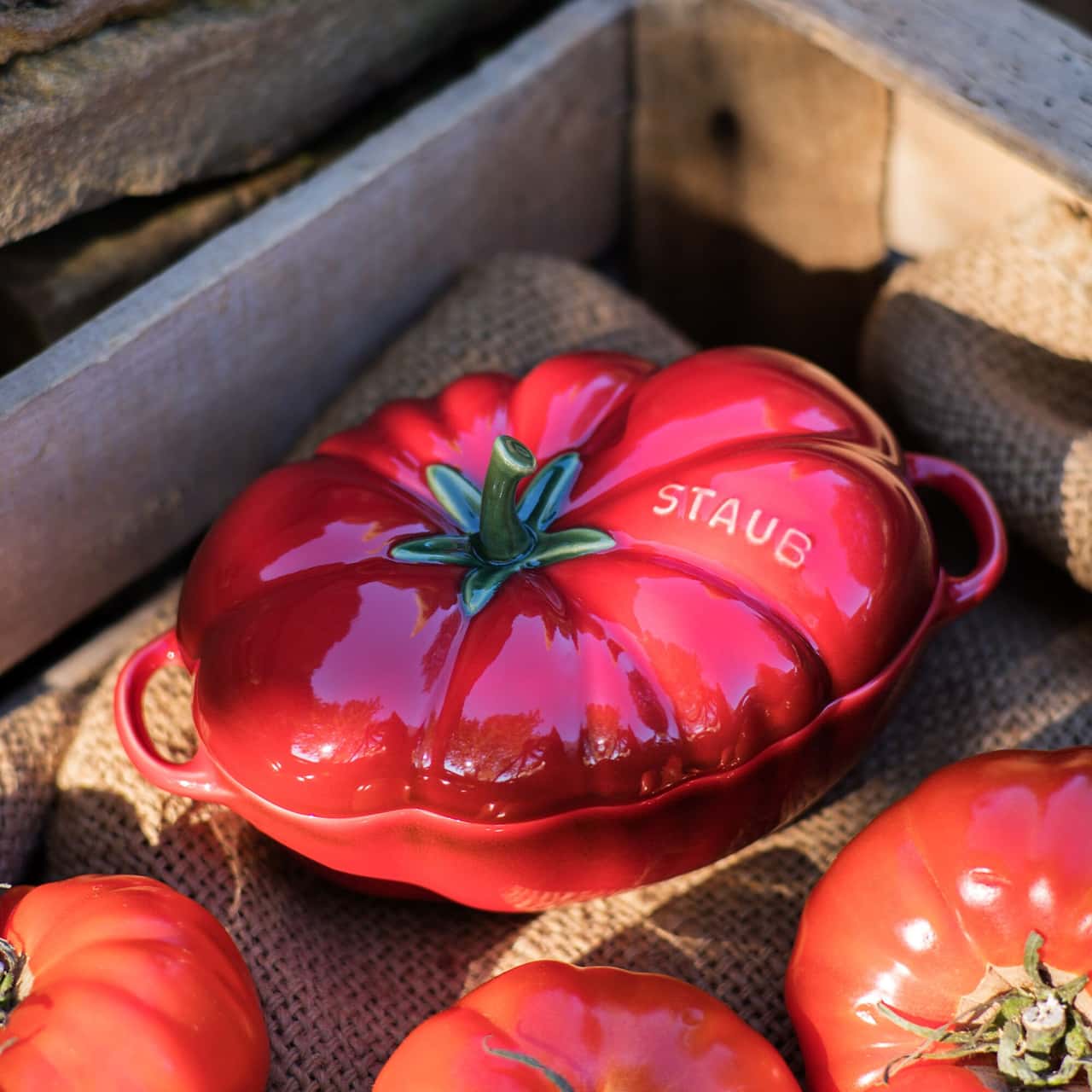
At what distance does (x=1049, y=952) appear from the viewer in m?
0.76

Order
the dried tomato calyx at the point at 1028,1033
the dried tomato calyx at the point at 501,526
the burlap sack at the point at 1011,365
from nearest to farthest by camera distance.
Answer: the dried tomato calyx at the point at 1028,1033 → the dried tomato calyx at the point at 501,526 → the burlap sack at the point at 1011,365

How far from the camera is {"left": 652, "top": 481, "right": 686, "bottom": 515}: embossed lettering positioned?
873mm

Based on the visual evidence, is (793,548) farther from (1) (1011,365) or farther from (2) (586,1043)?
(1) (1011,365)

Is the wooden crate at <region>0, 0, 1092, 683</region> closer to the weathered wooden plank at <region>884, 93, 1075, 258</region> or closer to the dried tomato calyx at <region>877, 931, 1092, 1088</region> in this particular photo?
the weathered wooden plank at <region>884, 93, 1075, 258</region>

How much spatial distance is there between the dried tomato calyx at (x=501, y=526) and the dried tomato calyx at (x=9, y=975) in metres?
0.34

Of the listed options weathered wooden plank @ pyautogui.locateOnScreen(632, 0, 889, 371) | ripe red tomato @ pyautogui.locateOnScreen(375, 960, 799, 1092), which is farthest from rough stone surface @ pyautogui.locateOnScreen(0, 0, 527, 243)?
ripe red tomato @ pyautogui.locateOnScreen(375, 960, 799, 1092)

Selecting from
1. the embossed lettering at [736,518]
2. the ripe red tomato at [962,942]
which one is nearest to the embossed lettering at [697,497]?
the embossed lettering at [736,518]

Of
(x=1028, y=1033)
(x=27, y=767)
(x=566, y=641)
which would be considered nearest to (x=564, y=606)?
(x=566, y=641)

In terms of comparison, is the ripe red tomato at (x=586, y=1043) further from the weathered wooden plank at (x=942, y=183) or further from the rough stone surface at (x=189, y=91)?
the weathered wooden plank at (x=942, y=183)

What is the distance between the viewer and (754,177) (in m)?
1.49

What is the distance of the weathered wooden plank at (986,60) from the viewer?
985mm

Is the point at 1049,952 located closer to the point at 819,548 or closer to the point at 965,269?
the point at 819,548

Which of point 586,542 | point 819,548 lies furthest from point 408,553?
point 819,548

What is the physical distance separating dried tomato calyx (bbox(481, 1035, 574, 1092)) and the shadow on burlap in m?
0.19
